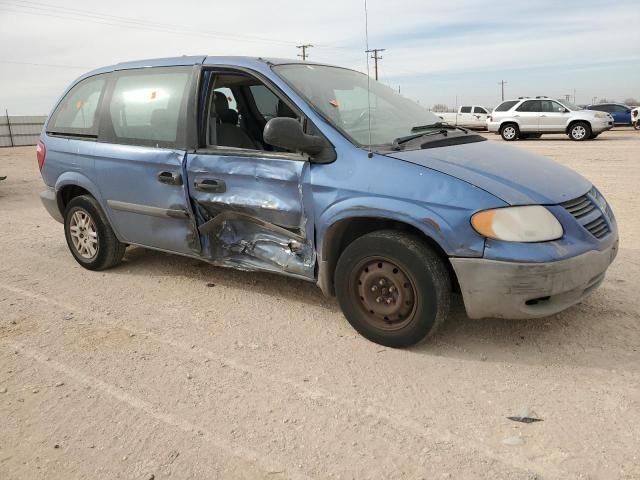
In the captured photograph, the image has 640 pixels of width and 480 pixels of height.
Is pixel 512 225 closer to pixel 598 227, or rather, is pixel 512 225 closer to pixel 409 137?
pixel 598 227

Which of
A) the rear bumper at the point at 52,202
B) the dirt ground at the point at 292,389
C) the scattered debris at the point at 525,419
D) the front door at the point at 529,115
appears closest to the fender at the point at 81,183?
the rear bumper at the point at 52,202

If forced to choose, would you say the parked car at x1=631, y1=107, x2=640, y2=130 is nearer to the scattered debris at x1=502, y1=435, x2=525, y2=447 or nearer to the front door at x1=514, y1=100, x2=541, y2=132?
the front door at x1=514, y1=100, x2=541, y2=132

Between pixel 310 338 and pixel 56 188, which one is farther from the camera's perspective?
pixel 56 188

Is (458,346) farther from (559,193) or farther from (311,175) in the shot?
(311,175)

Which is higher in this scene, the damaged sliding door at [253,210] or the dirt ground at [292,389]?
the damaged sliding door at [253,210]

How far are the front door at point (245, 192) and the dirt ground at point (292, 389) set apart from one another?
447mm

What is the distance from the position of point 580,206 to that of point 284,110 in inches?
84.0

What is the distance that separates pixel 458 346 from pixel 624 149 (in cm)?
1497

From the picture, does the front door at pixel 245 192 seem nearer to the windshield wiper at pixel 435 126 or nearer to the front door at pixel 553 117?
the windshield wiper at pixel 435 126

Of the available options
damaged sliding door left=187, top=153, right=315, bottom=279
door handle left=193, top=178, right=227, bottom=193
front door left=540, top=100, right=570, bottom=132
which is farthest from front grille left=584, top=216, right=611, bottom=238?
front door left=540, top=100, right=570, bottom=132

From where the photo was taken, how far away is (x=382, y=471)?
2334mm

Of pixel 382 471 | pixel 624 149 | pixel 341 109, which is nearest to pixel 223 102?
pixel 341 109

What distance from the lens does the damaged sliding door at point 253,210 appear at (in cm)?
369

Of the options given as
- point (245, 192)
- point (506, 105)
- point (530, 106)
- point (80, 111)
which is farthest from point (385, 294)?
point (506, 105)
